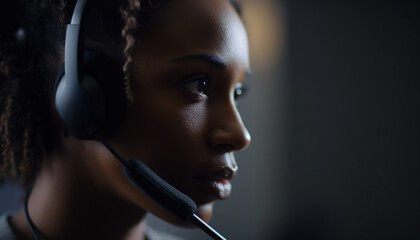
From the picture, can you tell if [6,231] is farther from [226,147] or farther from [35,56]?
[226,147]

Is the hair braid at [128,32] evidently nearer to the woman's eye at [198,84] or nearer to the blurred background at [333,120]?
the woman's eye at [198,84]

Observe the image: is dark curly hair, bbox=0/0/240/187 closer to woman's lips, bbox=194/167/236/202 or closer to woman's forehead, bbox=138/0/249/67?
woman's forehead, bbox=138/0/249/67

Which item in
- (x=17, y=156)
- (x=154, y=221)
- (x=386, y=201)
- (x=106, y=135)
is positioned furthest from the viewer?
(x=386, y=201)

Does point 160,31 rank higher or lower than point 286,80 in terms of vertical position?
higher

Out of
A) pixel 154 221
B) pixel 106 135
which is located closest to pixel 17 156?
pixel 106 135

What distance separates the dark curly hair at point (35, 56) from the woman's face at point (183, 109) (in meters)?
0.05

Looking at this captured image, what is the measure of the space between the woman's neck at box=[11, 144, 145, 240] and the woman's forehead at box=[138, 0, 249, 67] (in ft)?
0.84

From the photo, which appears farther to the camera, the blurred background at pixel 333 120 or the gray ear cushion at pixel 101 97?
the blurred background at pixel 333 120

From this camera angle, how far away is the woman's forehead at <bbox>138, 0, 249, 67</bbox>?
571 millimetres

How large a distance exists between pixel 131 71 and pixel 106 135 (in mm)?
104

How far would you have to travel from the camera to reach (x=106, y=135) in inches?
21.4

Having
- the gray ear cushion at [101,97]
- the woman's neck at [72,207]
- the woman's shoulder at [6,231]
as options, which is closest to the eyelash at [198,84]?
the gray ear cushion at [101,97]

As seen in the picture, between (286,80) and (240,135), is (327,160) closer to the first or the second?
(286,80)

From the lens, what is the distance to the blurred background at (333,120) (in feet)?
5.80
